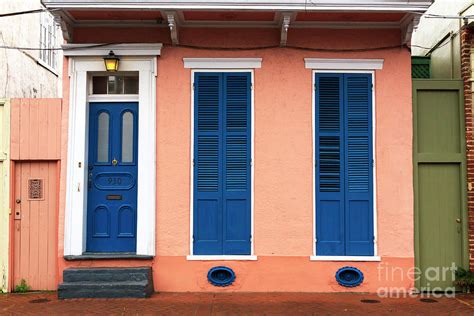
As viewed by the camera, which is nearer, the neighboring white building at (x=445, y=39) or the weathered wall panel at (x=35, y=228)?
the weathered wall panel at (x=35, y=228)

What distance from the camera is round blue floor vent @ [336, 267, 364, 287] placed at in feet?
25.1

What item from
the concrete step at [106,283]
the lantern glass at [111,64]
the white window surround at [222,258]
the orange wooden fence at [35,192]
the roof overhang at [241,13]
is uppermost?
the roof overhang at [241,13]

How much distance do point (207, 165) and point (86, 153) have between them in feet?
6.21

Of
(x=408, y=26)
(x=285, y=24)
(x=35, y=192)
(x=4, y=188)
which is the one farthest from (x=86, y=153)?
(x=408, y=26)

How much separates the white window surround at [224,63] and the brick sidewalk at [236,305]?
3486 mm

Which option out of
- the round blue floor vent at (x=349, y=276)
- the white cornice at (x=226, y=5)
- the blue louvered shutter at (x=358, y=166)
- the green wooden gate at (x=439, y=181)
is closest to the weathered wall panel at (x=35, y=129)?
the white cornice at (x=226, y=5)

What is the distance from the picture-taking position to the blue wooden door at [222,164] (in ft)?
25.3

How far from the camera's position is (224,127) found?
7.82 meters

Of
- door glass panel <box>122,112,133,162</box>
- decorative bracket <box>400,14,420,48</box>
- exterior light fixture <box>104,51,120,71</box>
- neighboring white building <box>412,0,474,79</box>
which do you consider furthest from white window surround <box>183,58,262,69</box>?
neighboring white building <box>412,0,474,79</box>

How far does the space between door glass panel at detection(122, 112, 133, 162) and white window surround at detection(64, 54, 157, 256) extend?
10.2 inches

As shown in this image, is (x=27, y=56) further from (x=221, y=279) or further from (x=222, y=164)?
(x=221, y=279)

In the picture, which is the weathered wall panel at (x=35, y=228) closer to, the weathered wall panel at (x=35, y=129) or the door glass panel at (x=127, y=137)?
the weathered wall panel at (x=35, y=129)

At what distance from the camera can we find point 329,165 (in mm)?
7820

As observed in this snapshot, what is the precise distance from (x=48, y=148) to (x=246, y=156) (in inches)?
121
